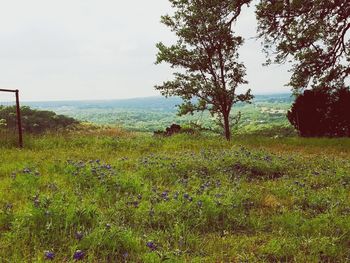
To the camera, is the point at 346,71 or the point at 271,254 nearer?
the point at 271,254

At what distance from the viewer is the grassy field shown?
480cm

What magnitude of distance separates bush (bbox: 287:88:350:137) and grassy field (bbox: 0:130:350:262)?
14.5 m

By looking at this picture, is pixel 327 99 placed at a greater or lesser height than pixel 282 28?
lesser

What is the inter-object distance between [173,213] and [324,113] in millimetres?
20790

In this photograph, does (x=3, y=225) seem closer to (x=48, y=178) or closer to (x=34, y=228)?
(x=34, y=228)

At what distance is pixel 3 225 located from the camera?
17.2 feet

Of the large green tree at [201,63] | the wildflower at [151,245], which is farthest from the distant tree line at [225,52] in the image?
the wildflower at [151,245]

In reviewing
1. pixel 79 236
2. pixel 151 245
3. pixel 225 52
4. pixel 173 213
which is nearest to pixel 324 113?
pixel 225 52

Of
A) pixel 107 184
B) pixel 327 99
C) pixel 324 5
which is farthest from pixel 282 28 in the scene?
pixel 107 184

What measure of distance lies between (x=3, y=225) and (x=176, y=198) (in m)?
2.80

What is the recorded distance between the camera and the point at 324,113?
24.5 meters

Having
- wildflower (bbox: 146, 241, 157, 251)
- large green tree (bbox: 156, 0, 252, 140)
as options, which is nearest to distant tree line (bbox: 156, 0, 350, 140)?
large green tree (bbox: 156, 0, 252, 140)

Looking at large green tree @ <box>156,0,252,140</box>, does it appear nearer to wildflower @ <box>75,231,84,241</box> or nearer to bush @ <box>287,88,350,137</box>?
bush @ <box>287,88,350,137</box>

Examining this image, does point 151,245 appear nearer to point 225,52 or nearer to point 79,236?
point 79,236
